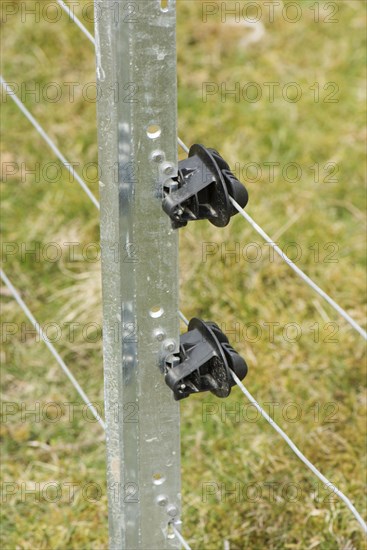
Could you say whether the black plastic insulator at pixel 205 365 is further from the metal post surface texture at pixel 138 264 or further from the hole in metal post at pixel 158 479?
the hole in metal post at pixel 158 479

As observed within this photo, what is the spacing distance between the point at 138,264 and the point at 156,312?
73mm

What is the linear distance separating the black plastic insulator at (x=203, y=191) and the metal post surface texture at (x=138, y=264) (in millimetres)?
22

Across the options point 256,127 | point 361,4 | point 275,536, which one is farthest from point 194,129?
point 275,536

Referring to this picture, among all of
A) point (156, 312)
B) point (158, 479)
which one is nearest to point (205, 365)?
point (156, 312)

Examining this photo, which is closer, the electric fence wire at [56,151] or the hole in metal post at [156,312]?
the hole in metal post at [156,312]

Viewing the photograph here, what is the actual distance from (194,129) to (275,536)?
1614 mm

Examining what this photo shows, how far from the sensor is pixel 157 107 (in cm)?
123

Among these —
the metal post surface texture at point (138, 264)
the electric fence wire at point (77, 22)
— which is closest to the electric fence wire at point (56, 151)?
the electric fence wire at point (77, 22)

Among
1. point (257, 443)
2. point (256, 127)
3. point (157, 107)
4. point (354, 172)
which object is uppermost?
point (256, 127)

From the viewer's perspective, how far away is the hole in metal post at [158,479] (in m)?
1.45

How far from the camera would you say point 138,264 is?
4.30 feet

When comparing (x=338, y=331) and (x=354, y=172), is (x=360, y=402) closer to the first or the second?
(x=338, y=331)

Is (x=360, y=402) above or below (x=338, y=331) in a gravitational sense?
below

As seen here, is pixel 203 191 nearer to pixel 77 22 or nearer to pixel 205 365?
pixel 205 365
